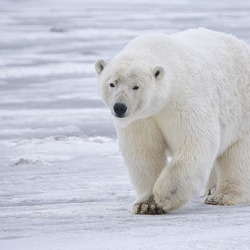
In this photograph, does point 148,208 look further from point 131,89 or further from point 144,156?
point 131,89

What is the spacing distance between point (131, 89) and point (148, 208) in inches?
30.3

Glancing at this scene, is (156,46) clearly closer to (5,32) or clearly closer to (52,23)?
(5,32)

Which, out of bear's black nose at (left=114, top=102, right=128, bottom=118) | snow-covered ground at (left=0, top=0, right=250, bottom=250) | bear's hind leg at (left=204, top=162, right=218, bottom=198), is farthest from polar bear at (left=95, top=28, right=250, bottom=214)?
bear's hind leg at (left=204, top=162, right=218, bottom=198)

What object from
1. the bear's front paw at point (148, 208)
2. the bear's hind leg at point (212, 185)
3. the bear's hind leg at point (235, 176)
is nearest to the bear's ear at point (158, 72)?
the bear's front paw at point (148, 208)

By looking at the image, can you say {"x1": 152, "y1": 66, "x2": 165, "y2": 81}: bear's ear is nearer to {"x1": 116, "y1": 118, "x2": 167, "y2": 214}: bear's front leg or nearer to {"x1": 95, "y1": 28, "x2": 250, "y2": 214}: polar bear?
{"x1": 95, "y1": 28, "x2": 250, "y2": 214}: polar bear

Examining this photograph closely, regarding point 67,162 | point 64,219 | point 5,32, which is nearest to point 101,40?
point 5,32

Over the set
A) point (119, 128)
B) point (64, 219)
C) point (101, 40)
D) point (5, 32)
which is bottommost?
point (64, 219)

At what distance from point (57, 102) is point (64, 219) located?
5.92 m

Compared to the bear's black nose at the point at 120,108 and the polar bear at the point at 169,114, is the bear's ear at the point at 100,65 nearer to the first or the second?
the polar bear at the point at 169,114

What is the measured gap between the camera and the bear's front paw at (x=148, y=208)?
5000 mm

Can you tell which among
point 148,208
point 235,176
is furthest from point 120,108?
point 235,176

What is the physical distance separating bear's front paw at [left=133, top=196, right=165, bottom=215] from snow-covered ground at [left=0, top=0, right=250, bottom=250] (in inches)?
2.8

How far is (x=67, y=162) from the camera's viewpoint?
729 cm

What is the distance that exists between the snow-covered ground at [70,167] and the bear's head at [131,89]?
1.95 ft
